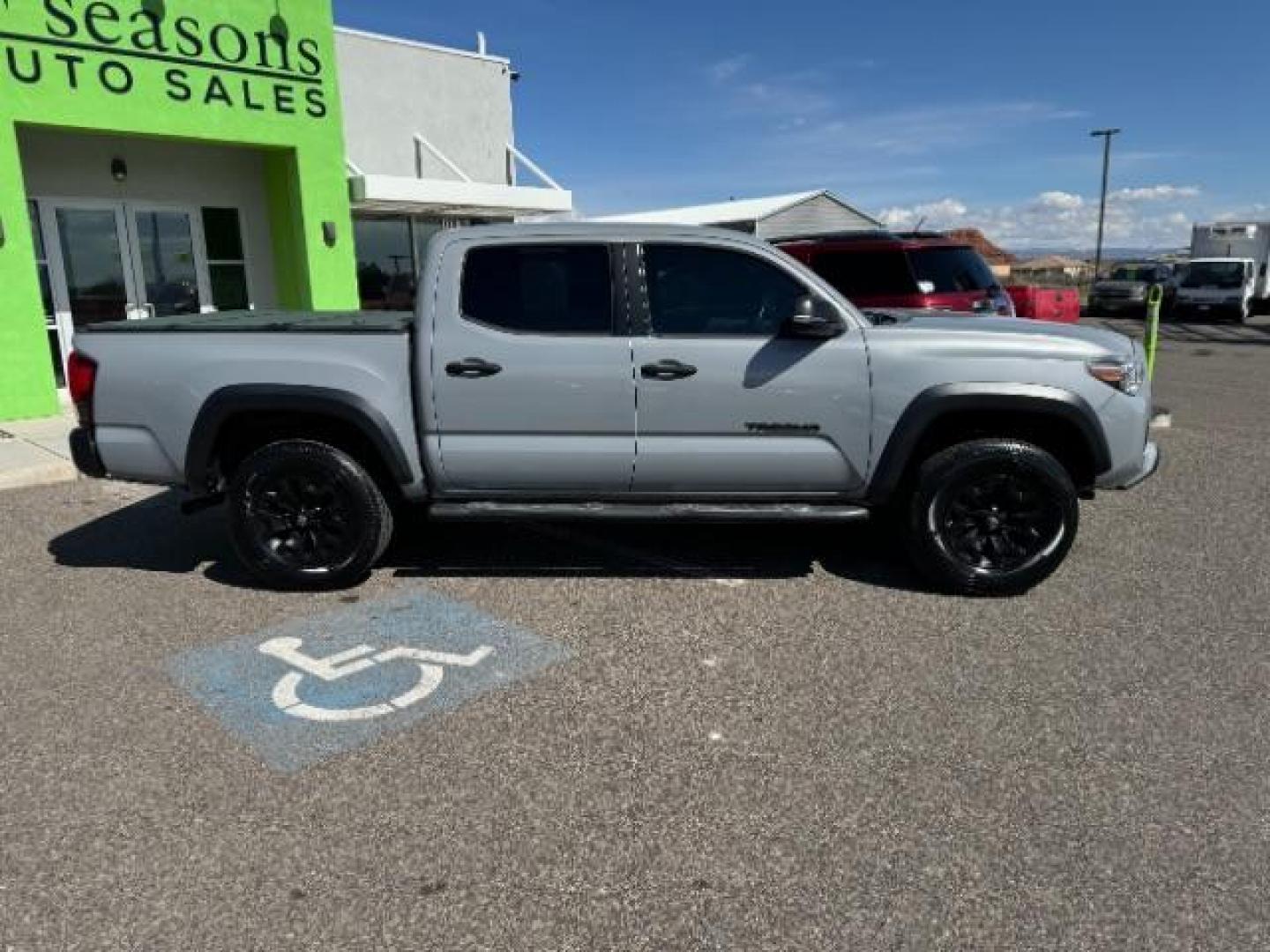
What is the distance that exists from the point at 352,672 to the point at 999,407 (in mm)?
3265

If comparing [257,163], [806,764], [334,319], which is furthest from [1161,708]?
[257,163]

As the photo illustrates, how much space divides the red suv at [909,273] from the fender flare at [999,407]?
15.7 ft

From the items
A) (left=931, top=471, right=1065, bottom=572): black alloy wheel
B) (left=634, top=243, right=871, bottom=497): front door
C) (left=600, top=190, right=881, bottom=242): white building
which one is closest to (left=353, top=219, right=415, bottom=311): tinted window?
(left=634, top=243, right=871, bottom=497): front door

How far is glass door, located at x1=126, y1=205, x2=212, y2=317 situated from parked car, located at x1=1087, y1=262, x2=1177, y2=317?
1075 inches

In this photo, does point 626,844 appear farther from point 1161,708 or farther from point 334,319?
point 334,319

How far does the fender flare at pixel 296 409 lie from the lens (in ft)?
14.9

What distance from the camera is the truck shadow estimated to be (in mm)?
5027

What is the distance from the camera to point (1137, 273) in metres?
31.2

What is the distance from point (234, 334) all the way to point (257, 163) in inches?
323

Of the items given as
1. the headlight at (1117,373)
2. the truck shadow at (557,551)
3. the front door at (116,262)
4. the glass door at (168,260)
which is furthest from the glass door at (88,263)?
the headlight at (1117,373)

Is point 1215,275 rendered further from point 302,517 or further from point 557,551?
point 302,517

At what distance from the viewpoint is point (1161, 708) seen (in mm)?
3445

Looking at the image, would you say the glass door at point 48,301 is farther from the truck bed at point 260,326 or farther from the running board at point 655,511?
the running board at point 655,511

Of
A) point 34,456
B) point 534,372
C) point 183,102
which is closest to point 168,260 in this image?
point 183,102
